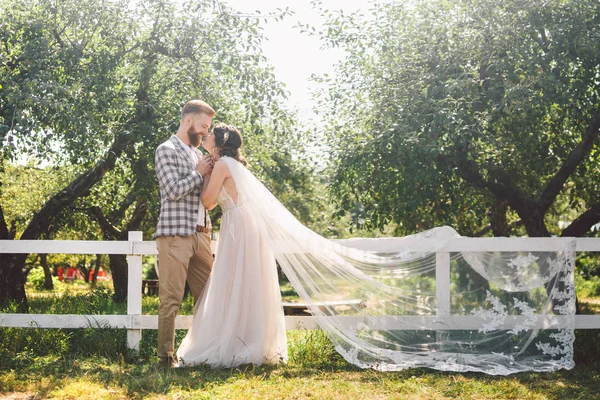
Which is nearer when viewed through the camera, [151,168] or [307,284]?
[307,284]

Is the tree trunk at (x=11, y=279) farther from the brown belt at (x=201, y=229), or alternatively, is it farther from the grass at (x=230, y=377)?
the brown belt at (x=201, y=229)

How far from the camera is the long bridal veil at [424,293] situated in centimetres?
539

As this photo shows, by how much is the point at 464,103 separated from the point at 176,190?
178 inches

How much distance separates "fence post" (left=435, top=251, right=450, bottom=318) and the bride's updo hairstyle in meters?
2.05

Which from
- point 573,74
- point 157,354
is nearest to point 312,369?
point 157,354

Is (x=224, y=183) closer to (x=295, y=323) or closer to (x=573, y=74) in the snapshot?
(x=295, y=323)

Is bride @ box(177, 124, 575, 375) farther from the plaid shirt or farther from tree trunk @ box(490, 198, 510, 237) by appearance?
tree trunk @ box(490, 198, 510, 237)

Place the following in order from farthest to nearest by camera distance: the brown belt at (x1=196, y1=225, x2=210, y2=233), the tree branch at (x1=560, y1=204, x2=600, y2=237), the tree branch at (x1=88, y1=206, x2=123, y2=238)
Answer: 1. the tree branch at (x1=88, y1=206, x2=123, y2=238)
2. the tree branch at (x1=560, y1=204, x2=600, y2=237)
3. the brown belt at (x1=196, y1=225, x2=210, y2=233)

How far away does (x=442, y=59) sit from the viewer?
8117 millimetres

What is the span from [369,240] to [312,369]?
1267mm

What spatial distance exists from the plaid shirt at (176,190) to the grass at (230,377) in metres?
1.20

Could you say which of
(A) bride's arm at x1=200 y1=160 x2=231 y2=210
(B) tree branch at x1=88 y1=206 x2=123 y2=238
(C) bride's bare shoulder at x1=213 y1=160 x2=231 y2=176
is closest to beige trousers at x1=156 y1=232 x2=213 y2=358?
(A) bride's arm at x1=200 y1=160 x2=231 y2=210

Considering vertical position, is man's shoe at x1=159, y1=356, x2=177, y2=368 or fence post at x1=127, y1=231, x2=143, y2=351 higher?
fence post at x1=127, y1=231, x2=143, y2=351

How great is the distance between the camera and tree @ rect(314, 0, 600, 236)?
296 inches
